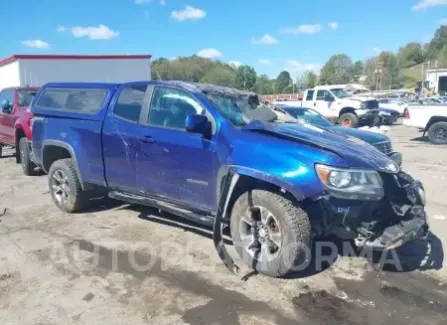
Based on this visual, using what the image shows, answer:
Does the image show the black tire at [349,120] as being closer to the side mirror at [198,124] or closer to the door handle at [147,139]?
the door handle at [147,139]

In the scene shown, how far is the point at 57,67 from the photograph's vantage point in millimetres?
25000

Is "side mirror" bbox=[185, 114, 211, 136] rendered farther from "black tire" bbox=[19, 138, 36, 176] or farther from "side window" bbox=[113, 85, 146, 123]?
"black tire" bbox=[19, 138, 36, 176]

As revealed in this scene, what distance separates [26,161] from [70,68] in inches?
684

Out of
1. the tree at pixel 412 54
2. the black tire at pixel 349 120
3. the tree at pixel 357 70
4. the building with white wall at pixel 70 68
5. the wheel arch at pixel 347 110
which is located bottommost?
the black tire at pixel 349 120

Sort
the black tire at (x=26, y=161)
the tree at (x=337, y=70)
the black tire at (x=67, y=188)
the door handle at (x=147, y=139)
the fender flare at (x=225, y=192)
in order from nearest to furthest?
the fender flare at (x=225, y=192), the door handle at (x=147, y=139), the black tire at (x=67, y=188), the black tire at (x=26, y=161), the tree at (x=337, y=70)

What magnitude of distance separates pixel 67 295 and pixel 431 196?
5.99 m

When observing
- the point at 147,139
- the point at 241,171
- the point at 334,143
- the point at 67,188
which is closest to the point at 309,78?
the point at 67,188

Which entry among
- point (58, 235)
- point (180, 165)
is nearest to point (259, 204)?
point (180, 165)

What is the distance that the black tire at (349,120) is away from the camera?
64.5 feet

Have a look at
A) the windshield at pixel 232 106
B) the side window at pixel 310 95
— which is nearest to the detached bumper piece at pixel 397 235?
the windshield at pixel 232 106

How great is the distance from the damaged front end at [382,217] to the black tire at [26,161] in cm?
733

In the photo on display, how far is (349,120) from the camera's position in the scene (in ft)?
65.2

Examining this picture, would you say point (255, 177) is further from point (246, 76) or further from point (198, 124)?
point (246, 76)

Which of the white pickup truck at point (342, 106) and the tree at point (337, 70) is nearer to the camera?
the white pickup truck at point (342, 106)
